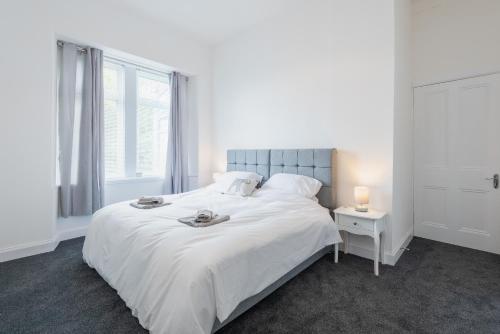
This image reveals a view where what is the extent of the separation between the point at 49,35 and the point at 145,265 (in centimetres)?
306

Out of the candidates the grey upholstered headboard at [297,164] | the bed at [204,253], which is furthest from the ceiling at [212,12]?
the bed at [204,253]

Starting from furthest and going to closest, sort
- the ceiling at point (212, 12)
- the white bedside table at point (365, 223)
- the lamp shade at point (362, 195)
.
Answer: the ceiling at point (212, 12) → the lamp shade at point (362, 195) → the white bedside table at point (365, 223)

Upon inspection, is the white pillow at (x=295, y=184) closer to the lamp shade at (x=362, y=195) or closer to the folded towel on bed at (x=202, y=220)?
the lamp shade at (x=362, y=195)

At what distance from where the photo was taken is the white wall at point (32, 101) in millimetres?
2580

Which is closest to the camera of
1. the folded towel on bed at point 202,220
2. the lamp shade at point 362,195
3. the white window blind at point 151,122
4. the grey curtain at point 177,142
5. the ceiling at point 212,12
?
the folded towel on bed at point 202,220

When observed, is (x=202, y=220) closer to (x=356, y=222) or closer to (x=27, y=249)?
(x=356, y=222)

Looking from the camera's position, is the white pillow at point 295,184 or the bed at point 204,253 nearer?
the bed at point 204,253

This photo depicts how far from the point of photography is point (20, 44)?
263 centimetres

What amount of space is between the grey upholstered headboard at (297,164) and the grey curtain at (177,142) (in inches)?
38.1

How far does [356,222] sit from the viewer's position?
97.3 inches

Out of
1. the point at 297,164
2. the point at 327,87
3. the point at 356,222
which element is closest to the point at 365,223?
the point at 356,222

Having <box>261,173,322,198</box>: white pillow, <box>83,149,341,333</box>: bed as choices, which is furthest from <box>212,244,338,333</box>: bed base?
<box>261,173,322,198</box>: white pillow

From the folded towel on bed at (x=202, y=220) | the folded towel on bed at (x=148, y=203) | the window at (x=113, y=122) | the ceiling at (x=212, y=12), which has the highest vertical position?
the ceiling at (x=212, y=12)

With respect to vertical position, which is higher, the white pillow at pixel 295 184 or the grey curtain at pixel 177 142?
the grey curtain at pixel 177 142
